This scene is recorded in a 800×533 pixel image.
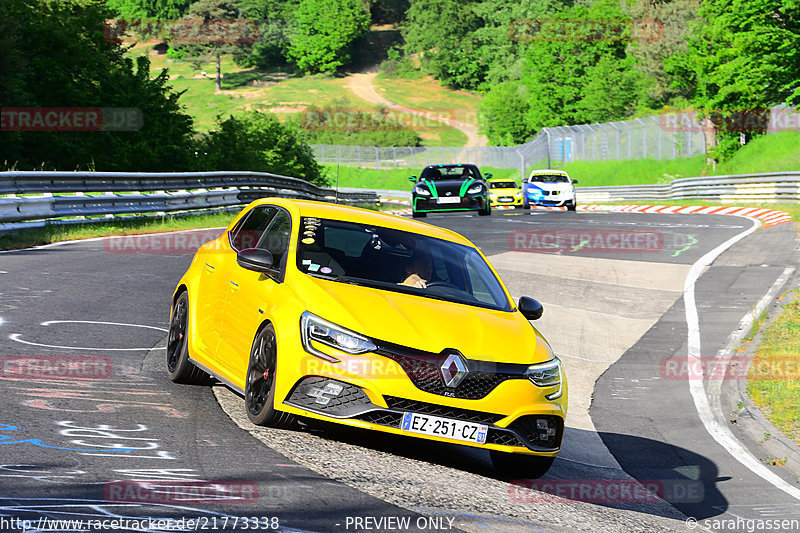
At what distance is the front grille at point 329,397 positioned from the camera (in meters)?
6.23

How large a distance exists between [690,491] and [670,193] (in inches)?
1744

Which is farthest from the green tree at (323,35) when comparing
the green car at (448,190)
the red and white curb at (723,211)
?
the green car at (448,190)

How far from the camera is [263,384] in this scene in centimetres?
669

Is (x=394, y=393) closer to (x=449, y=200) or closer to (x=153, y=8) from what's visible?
(x=449, y=200)

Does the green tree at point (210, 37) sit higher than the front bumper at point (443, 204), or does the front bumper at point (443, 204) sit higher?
the green tree at point (210, 37)

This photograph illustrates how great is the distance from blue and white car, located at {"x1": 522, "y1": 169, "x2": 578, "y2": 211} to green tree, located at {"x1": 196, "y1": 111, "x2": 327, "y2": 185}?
1182cm

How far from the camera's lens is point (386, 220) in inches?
321

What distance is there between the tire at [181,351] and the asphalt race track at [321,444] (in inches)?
4.4

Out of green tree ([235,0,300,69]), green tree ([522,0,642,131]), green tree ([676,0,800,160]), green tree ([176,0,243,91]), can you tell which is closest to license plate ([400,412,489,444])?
green tree ([676,0,800,160])

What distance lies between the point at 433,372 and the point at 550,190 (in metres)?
34.6

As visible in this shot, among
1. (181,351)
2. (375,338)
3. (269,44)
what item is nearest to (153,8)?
(269,44)

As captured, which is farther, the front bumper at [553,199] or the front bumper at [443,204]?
the front bumper at [553,199]

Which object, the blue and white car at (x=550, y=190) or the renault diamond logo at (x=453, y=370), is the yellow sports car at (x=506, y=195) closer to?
the blue and white car at (x=550, y=190)

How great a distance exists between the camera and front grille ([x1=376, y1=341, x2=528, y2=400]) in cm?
627
